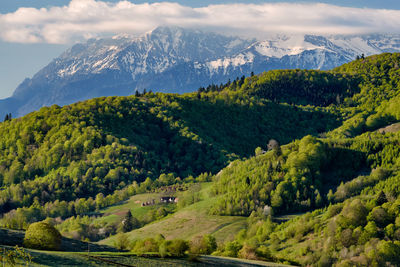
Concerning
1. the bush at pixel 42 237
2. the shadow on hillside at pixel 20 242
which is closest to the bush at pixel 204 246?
the shadow on hillside at pixel 20 242

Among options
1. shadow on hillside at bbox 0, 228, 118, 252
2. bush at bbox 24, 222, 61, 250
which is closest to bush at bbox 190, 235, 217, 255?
shadow on hillside at bbox 0, 228, 118, 252

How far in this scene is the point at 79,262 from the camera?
100m

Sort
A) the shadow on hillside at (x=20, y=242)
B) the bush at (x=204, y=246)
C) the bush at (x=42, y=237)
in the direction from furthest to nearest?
the bush at (x=204, y=246) → the bush at (x=42, y=237) → the shadow on hillside at (x=20, y=242)

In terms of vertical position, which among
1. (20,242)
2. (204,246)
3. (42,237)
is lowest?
(204,246)

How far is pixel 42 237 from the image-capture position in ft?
396

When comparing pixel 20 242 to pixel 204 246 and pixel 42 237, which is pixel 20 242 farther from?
pixel 204 246

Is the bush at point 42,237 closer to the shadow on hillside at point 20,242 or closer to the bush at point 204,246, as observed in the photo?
the shadow on hillside at point 20,242

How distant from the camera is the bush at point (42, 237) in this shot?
119062 mm

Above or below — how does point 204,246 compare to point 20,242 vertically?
below

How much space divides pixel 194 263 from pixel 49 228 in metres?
31.1

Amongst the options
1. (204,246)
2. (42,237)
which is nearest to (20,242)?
(42,237)

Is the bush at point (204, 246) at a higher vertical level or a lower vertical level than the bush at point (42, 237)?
lower

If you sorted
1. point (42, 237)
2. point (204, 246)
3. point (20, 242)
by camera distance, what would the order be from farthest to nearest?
point (204, 246) < point (42, 237) < point (20, 242)

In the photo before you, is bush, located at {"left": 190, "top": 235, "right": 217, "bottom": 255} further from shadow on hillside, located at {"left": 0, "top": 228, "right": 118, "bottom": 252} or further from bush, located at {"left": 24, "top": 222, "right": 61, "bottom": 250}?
bush, located at {"left": 24, "top": 222, "right": 61, "bottom": 250}
